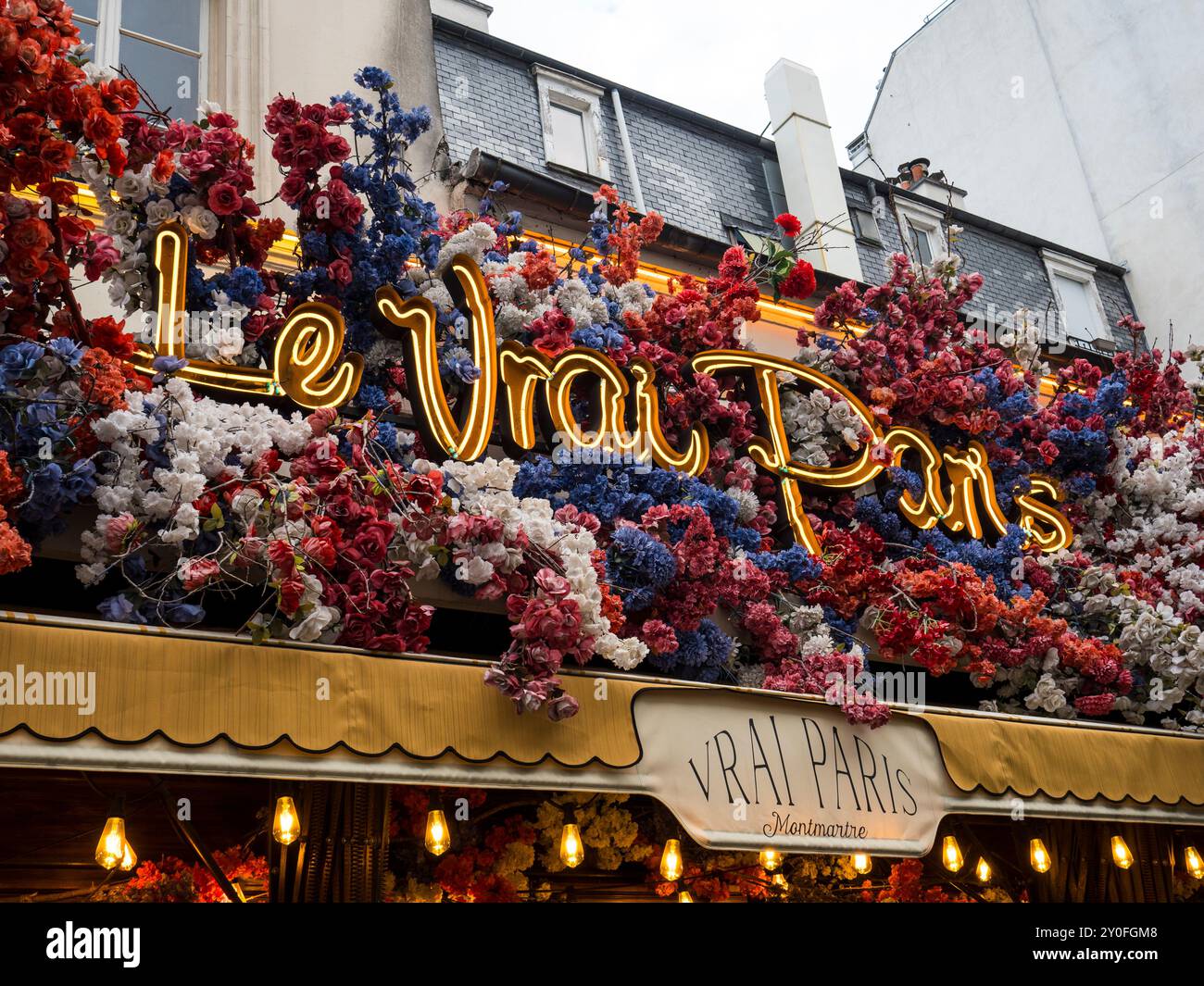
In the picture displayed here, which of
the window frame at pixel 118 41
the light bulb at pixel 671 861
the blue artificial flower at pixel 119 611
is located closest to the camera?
the blue artificial flower at pixel 119 611

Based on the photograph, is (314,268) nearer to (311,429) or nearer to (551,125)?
(311,429)

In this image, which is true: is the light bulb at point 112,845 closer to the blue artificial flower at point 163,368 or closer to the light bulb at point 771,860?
the blue artificial flower at point 163,368

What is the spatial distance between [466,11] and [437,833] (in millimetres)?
7313

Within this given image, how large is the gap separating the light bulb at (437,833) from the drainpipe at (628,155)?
5056 millimetres

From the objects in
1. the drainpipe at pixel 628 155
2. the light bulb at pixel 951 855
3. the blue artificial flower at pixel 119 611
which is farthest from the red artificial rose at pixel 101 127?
the light bulb at pixel 951 855

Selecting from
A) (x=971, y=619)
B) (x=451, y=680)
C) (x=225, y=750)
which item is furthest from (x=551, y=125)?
(x=225, y=750)

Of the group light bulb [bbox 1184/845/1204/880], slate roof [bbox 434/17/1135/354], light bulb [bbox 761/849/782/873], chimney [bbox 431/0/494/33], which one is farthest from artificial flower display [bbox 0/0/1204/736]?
chimney [bbox 431/0/494/33]

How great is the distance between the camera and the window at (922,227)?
10383mm

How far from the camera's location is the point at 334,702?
3449 millimetres

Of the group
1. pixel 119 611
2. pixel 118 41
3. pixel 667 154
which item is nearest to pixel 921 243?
pixel 667 154

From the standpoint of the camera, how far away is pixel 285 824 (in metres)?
4.16

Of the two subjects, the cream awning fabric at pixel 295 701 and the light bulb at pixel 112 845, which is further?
the light bulb at pixel 112 845
